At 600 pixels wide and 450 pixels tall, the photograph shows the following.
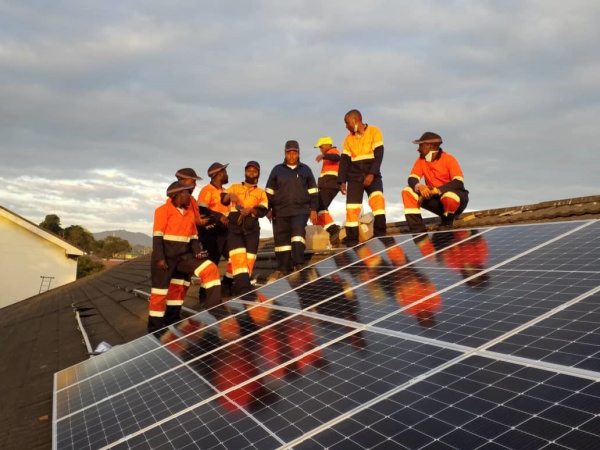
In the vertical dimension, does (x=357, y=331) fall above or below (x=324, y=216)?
below

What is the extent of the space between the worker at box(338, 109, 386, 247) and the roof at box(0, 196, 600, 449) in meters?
1.21

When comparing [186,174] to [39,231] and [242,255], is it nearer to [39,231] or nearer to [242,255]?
[242,255]

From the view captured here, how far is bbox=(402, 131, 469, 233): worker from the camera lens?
7.67 meters

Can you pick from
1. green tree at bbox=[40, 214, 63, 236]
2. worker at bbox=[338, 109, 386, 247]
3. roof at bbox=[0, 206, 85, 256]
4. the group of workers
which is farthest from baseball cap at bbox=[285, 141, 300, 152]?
green tree at bbox=[40, 214, 63, 236]

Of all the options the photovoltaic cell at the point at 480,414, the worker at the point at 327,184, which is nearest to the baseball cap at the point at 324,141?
the worker at the point at 327,184

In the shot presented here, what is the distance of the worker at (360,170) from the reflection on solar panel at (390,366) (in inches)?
110

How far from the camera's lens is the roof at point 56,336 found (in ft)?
14.8

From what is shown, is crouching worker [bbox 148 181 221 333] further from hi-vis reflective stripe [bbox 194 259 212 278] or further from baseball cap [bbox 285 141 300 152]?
baseball cap [bbox 285 141 300 152]

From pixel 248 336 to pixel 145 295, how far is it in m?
7.05

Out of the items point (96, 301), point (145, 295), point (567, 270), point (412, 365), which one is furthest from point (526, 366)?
point (96, 301)

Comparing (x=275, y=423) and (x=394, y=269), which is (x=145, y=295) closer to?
(x=394, y=269)

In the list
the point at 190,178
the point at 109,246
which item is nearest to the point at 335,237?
the point at 190,178

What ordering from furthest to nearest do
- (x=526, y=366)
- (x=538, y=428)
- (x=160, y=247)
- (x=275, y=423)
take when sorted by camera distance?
1. (x=160, y=247)
2. (x=275, y=423)
3. (x=526, y=366)
4. (x=538, y=428)

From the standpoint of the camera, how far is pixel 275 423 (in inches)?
102
